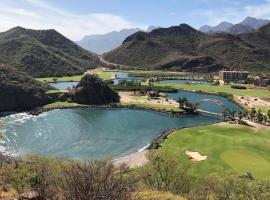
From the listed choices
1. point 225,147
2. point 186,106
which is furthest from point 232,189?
point 186,106

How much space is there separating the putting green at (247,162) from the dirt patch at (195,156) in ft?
14.1

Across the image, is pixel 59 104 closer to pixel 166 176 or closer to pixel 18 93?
pixel 18 93

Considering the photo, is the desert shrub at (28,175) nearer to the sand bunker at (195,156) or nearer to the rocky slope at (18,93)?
the sand bunker at (195,156)

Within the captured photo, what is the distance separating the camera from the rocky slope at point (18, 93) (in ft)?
452

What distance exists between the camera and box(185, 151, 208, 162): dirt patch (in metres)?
77.6

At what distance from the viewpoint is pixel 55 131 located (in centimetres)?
10638

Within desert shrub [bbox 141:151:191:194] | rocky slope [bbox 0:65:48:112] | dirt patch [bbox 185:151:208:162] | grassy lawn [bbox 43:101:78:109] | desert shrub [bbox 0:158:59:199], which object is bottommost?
dirt patch [bbox 185:151:208:162]

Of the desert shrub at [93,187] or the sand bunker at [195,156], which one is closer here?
the desert shrub at [93,187]

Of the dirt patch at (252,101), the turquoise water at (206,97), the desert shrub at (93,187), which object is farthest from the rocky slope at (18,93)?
the desert shrub at (93,187)

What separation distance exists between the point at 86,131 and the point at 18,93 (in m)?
46.4

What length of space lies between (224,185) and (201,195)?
5.33m

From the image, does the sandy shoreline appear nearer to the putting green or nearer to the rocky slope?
the putting green

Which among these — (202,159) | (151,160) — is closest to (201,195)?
(151,160)

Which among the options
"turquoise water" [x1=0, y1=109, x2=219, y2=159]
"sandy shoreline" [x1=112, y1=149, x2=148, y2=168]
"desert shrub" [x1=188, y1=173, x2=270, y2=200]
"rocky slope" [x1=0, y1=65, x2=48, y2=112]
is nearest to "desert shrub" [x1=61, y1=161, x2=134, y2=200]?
"desert shrub" [x1=188, y1=173, x2=270, y2=200]
